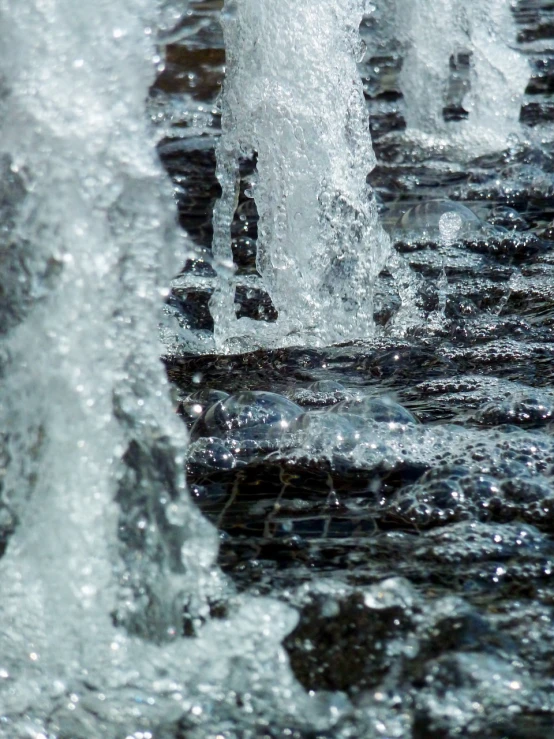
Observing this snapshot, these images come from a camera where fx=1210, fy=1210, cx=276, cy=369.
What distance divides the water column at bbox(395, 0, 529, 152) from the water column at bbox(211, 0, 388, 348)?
58.8 inches

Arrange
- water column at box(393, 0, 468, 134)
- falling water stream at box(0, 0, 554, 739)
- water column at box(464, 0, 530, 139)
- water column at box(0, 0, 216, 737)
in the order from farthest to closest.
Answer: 1. water column at box(393, 0, 468, 134)
2. water column at box(464, 0, 530, 139)
3. water column at box(0, 0, 216, 737)
4. falling water stream at box(0, 0, 554, 739)

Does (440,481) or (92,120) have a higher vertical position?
(92,120)

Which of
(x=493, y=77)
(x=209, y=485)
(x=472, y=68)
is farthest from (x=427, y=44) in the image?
(x=209, y=485)

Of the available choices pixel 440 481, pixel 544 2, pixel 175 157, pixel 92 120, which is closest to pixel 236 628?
pixel 440 481

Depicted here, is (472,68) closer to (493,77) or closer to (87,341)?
(493,77)

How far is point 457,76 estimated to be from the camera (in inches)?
241

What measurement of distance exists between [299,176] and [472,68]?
2271 millimetres

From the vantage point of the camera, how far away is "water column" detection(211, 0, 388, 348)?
332 cm

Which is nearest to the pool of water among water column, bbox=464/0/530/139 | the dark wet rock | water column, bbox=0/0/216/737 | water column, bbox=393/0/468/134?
the dark wet rock

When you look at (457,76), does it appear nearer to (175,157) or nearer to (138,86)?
(175,157)

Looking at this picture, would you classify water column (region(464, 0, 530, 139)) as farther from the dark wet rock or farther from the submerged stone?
the dark wet rock

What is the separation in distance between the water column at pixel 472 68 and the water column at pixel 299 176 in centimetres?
149

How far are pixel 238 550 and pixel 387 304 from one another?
1412mm

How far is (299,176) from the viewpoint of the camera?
344 centimetres
